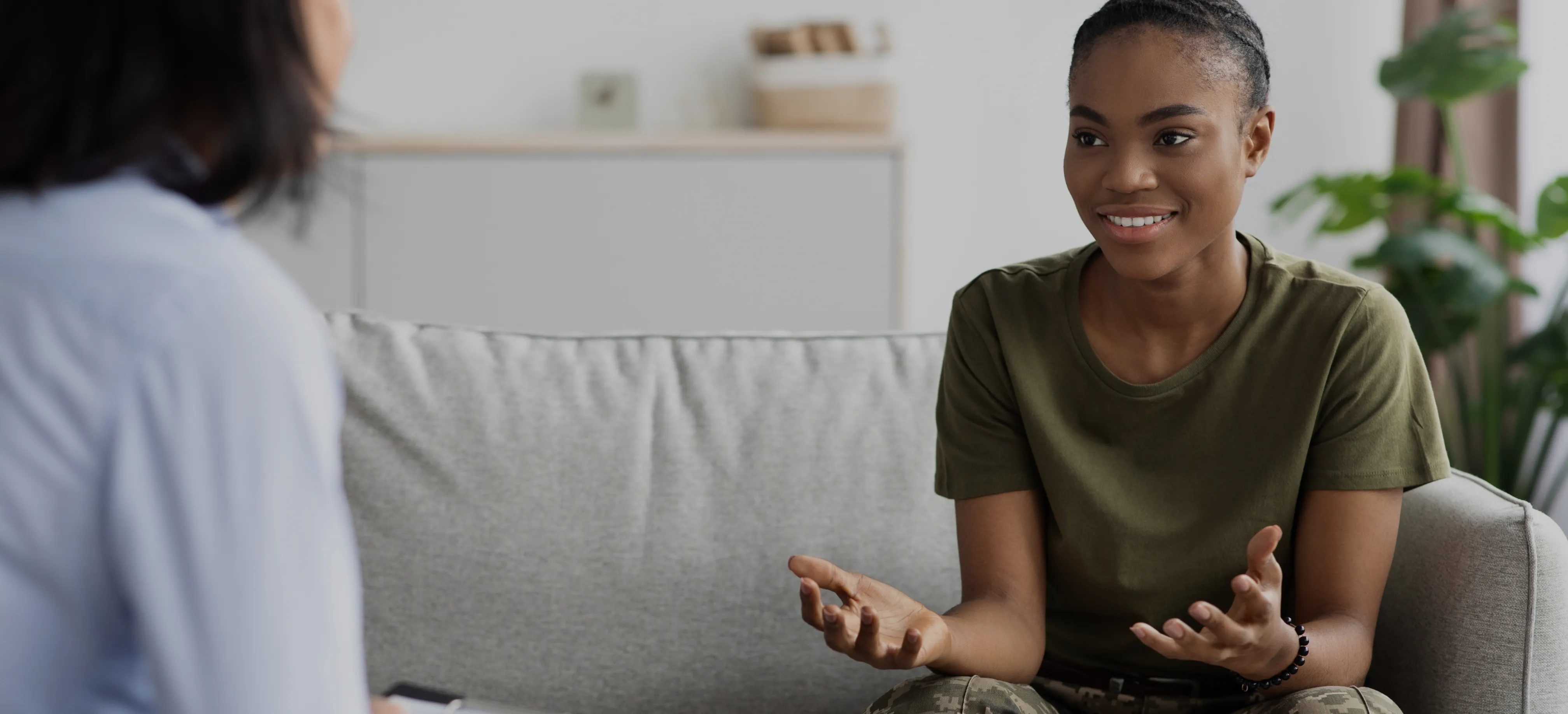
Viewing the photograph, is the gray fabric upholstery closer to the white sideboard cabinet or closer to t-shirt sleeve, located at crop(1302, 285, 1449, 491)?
t-shirt sleeve, located at crop(1302, 285, 1449, 491)

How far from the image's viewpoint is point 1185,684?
1.20 metres

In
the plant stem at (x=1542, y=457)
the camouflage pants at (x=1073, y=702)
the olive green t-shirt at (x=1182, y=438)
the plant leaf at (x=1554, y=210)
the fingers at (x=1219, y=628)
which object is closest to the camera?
the fingers at (x=1219, y=628)

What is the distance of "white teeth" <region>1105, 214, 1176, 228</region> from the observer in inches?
45.9

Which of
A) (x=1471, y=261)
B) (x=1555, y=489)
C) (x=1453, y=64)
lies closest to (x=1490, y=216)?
(x=1471, y=261)

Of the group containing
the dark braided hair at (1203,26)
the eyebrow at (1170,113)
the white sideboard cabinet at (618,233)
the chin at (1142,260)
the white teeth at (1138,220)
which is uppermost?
the dark braided hair at (1203,26)

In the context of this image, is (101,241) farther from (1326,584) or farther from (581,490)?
(1326,584)

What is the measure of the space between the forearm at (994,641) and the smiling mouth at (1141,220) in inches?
14.2

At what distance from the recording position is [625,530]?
1409 millimetres

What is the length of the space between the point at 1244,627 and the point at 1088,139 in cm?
46

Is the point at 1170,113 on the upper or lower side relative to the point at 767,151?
upper

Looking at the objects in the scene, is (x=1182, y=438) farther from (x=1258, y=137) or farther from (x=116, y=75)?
(x=116, y=75)

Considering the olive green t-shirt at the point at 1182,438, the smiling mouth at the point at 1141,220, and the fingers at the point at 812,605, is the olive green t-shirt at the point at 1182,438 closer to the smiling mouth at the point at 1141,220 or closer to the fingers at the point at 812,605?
the smiling mouth at the point at 1141,220

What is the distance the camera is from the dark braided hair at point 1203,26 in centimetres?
115

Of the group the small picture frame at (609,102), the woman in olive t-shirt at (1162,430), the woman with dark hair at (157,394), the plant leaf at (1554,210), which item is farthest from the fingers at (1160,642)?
the small picture frame at (609,102)
